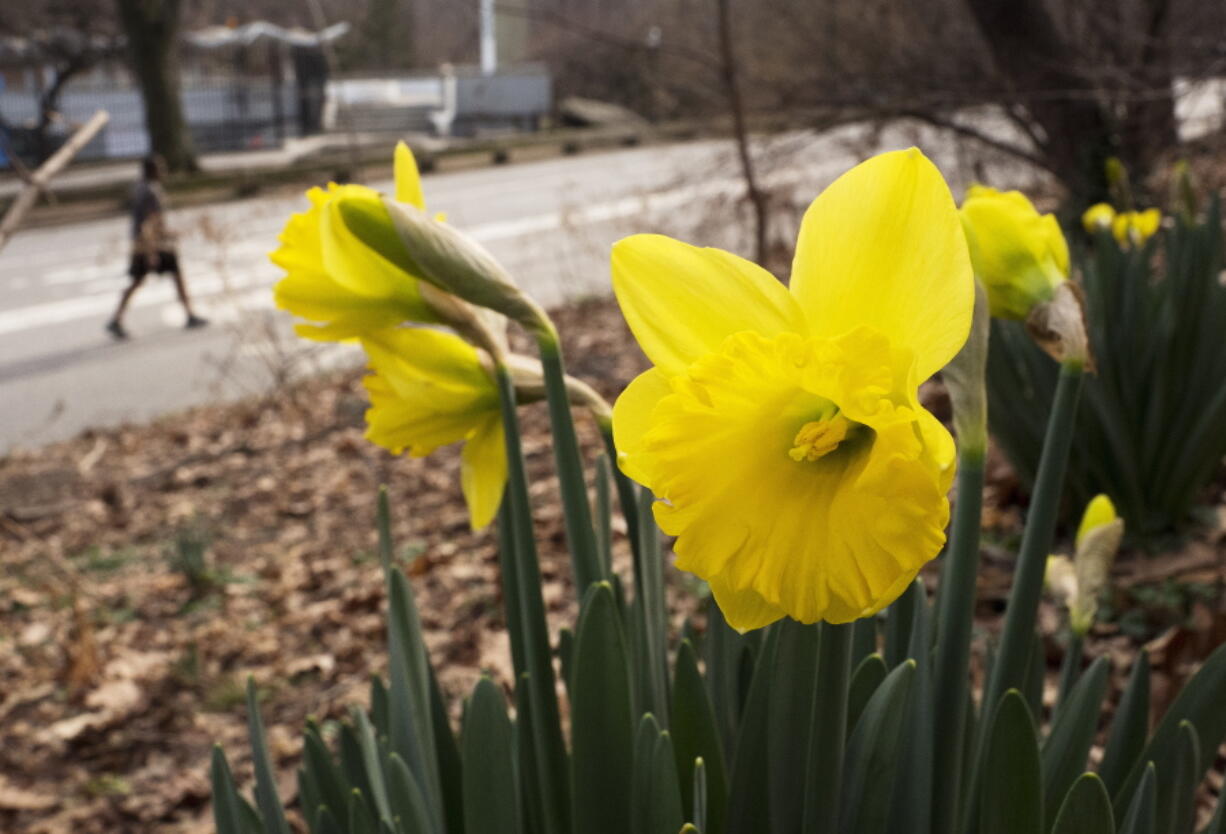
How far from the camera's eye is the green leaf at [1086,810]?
2.60 feet

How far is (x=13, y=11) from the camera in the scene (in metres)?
19.9

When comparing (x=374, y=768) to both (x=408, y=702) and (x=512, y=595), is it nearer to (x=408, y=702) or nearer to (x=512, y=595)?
(x=408, y=702)

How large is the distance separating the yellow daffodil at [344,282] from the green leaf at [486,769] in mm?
324

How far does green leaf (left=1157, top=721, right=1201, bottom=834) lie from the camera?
3.10 ft

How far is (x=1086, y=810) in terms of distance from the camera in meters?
0.80

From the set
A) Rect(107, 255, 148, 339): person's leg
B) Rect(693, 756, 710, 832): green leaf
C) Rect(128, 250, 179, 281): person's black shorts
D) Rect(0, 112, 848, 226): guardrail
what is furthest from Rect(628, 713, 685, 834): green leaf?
Rect(0, 112, 848, 226): guardrail

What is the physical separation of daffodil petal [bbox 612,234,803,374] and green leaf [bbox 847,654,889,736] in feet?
1.19

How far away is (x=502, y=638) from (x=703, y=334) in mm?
2320

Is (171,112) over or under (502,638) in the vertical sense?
over

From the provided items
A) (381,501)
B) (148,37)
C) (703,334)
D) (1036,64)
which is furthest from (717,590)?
(148,37)

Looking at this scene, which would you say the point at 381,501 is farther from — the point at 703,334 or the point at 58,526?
the point at 58,526

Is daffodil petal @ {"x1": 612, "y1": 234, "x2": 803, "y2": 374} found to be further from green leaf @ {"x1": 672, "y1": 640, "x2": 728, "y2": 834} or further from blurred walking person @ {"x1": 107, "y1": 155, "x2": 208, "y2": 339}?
blurred walking person @ {"x1": 107, "y1": 155, "x2": 208, "y2": 339}

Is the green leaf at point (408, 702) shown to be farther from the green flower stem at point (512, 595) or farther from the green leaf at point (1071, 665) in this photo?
the green leaf at point (1071, 665)

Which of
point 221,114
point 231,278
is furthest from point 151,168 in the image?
point 221,114
